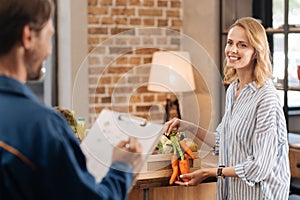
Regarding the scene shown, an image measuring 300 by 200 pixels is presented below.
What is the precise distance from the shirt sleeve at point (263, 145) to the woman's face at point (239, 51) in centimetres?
18

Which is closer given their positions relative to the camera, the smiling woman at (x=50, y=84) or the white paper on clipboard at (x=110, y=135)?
the white paper on clipboard at (x=110, y=135)

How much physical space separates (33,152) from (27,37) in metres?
0.26

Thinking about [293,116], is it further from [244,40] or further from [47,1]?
[47,1]

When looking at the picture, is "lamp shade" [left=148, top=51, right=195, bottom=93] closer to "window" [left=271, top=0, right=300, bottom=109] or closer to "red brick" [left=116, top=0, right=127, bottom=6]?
"window" [left=271, top=0, right=300, bottom=109]

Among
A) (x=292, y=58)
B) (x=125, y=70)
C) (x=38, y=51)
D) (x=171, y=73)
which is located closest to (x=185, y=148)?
(x=171, y=73)

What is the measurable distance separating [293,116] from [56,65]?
6.69ft

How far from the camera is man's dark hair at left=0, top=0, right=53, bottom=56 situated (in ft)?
4.65

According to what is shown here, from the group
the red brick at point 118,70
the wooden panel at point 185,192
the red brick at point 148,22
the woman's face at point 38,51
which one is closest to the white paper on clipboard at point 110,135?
the red brick at point 118,70

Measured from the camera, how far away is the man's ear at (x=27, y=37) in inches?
56.6

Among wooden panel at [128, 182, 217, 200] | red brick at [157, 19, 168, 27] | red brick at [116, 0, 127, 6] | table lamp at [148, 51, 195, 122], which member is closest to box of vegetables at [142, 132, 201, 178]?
wooden panel at [128, 182, 217, 200]

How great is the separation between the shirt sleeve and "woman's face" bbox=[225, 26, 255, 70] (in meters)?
0.18

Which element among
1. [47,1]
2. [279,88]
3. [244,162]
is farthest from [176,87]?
[279,88]

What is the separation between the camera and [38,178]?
1426 mm

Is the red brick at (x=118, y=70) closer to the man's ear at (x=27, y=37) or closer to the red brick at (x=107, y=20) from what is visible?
the man's ear at (x=27, y=37)
